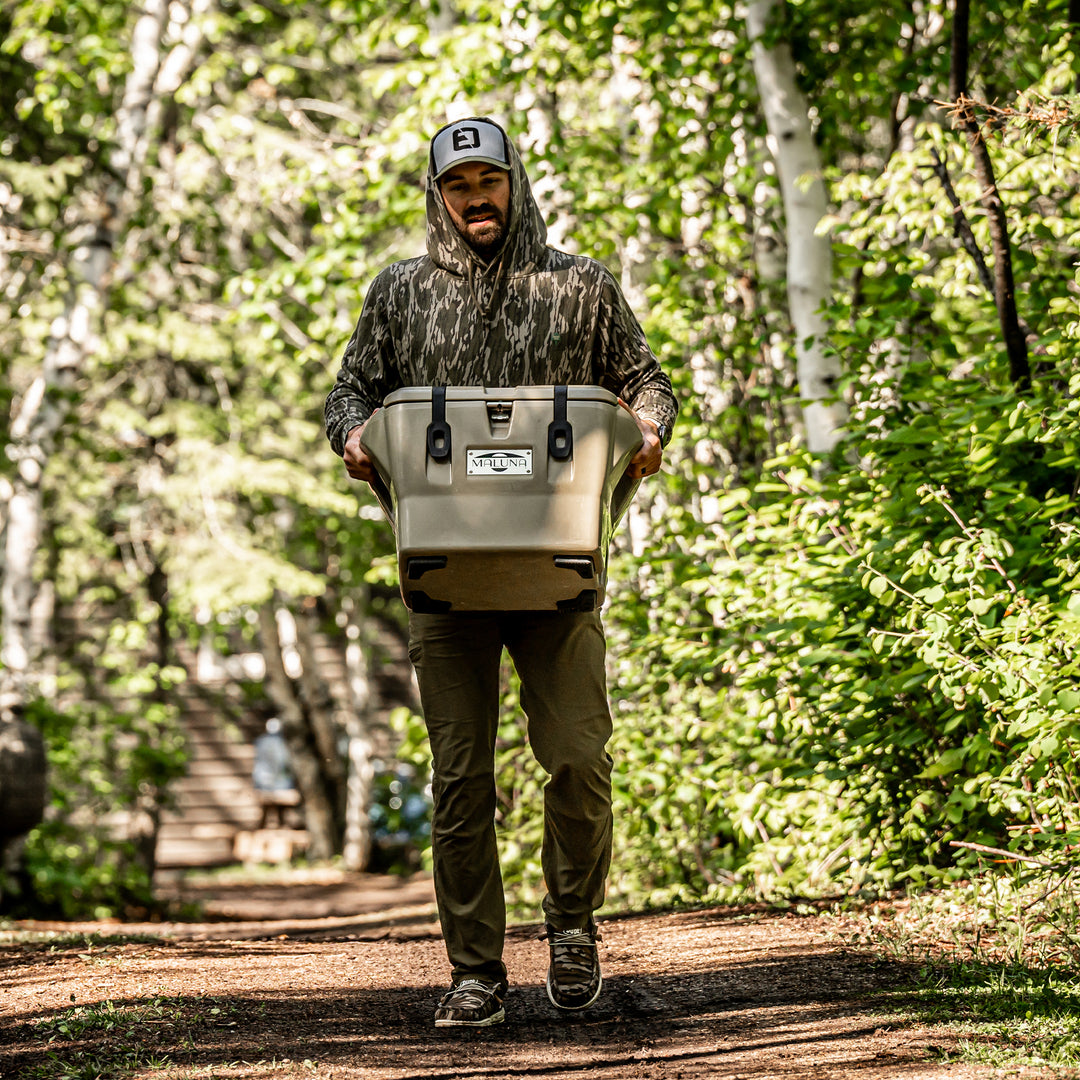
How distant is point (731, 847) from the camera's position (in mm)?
7402

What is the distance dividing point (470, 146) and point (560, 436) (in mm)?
887

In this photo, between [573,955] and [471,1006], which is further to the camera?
[573,955]

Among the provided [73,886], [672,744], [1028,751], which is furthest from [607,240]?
[73,886]

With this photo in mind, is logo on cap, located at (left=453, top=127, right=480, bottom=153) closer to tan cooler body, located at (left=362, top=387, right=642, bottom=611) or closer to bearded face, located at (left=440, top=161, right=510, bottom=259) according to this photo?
bearded face, located at (left=440, top=161, right=510, bottom=259)

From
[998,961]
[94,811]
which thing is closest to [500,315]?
[998,961]

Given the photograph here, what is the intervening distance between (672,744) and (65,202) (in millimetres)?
7547

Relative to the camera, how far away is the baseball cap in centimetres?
378

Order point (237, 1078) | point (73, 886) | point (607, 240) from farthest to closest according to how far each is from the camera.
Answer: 1. point (73, 886)
2. point (607, 240)
3. point (237, 1078)

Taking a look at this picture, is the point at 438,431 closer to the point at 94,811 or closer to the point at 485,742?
the point at 485,742

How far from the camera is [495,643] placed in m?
3.95

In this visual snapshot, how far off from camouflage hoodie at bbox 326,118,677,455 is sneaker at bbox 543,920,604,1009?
1499mm

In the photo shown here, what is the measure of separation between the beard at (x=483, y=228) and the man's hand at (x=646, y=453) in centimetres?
58

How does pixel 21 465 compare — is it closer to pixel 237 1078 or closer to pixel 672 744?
pixel 672 744

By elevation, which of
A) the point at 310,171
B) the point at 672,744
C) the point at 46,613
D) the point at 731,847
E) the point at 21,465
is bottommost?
the point at 731,847
